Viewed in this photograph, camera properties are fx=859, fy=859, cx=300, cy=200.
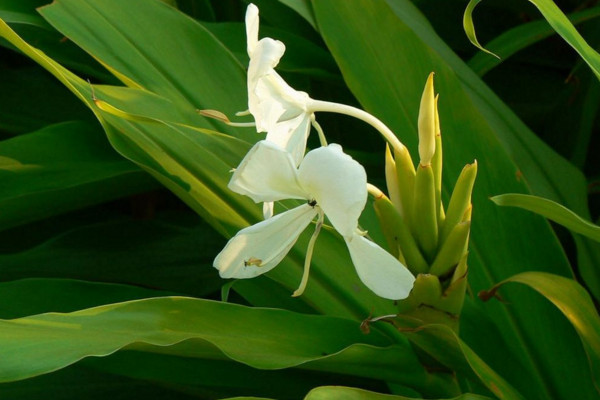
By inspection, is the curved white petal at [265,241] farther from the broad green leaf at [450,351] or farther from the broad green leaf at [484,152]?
the broad green leaf at [484,152]

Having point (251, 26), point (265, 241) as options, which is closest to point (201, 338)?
point (265, 241)

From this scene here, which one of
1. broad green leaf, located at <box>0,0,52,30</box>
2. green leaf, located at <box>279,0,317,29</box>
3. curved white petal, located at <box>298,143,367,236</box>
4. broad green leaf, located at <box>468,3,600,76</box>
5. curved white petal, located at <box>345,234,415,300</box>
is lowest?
curved white petal, located at <box>345,234,415,300</box>

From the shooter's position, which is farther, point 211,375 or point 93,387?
point 93,387

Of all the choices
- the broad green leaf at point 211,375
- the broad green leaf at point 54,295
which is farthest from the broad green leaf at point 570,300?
the broad green leaf at point 54,295

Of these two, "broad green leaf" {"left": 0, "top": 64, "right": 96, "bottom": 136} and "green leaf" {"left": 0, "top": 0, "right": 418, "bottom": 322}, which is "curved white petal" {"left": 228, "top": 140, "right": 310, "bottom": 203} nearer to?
"green leaf" {"left": 0, "top": 0, "right": 418, "bottom": 322}

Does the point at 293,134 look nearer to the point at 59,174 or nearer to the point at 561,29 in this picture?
the point at 561,29

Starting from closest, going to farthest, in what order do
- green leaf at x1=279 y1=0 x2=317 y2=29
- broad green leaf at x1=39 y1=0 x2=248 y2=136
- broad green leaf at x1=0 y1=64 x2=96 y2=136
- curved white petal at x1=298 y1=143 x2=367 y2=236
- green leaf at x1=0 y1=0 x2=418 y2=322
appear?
1. curved white petal at x1=298 y1=143 x2=367 y2=236
2. green leaf at x1=0 y1=0 x2=418 y2=322
3. broad green leaf at x1=39 y1=0 x2=248 y2=136
4. green leaf at x1=279 y1=0 x2=317 y2=29
5. broad green leaf at x1=0 y1=64 x2=96 y2=136

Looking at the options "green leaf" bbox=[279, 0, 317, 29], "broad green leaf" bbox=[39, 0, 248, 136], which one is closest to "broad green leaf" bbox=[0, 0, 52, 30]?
"broad green leaf" bbox=[39, 0, 248, 136]
